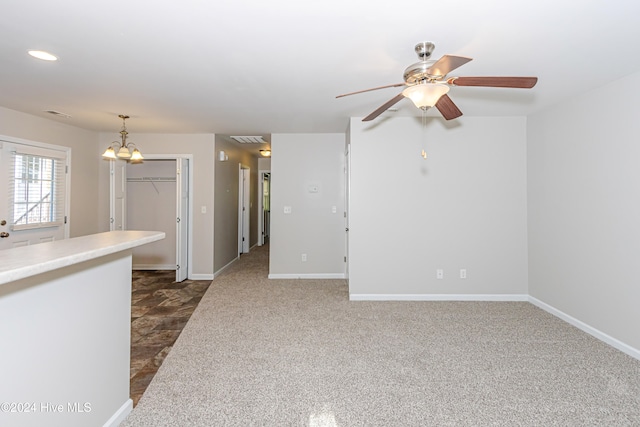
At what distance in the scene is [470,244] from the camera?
405cm

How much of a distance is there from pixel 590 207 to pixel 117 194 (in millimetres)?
6283

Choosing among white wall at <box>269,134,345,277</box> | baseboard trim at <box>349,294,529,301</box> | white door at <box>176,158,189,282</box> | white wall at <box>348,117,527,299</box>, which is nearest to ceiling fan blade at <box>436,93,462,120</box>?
white wall at <box>348,117,527,299</box>

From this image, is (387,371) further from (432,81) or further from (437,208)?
(437,208)

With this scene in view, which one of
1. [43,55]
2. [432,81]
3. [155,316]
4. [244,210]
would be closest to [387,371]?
[432,81]

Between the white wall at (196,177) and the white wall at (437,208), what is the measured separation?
95.7 inches

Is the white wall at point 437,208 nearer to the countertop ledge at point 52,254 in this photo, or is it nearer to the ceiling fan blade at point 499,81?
the ceiling fan blade at point 499,81

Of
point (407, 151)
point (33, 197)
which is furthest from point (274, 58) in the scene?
point (33, 197)

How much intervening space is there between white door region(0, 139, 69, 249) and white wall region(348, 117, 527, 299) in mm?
3984

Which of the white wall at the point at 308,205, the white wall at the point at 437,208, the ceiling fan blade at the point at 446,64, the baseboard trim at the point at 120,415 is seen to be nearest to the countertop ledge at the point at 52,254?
the baseboard trim at the point at 120,415

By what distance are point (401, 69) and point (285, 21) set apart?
3.51ft

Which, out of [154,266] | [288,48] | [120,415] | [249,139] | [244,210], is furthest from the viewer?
[244,210]

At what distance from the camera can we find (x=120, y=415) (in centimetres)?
183

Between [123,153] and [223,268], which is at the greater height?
[123,153]

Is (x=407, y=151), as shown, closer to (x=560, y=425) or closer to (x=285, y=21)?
(x=285, y=21)
